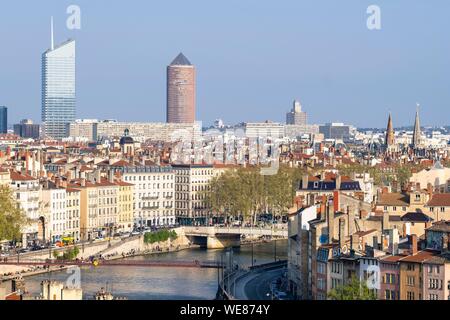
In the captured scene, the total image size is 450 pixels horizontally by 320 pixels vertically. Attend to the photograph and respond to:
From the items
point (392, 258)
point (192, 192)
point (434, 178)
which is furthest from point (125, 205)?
point (392, 258)

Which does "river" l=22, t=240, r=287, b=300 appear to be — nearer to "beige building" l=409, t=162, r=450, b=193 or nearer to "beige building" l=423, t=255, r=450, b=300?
"beige building" l=423, t=255, r=450, b=300

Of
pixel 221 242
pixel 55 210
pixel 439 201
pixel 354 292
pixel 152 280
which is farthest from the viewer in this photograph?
pixel 221 242

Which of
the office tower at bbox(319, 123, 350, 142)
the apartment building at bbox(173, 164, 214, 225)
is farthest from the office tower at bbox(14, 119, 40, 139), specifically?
the apartment building at bbox(173, 164, 214, 225)

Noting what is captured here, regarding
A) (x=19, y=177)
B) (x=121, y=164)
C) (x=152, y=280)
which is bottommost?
(x=152, y=280)

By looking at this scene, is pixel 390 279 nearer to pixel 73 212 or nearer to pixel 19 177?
pixel 19 177

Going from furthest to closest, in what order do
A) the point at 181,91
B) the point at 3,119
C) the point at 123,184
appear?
1. the point at 181,91
2. the point at 3,119
3. the point at 123,184

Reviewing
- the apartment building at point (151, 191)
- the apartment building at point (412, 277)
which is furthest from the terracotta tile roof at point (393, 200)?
the apartment building at point (151, 191)
